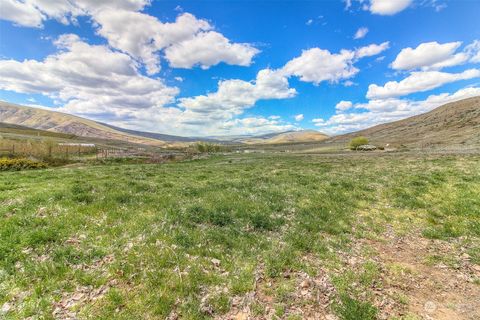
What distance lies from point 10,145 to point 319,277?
5961 centimetres

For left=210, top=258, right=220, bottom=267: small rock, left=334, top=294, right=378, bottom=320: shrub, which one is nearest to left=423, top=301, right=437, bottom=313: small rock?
left=334, top=294, right=378, bottom=320: shrub

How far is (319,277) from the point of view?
9367mm

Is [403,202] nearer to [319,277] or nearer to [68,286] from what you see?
[319,277]

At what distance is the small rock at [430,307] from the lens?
7973mm

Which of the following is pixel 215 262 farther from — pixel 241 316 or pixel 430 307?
pixel 430 307

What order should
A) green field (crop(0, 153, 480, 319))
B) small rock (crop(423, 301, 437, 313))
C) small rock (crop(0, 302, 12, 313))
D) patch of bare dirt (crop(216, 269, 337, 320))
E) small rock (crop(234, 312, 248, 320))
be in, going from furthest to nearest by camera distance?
1. small rock (crop(423, 301, 437, 313))
2. green field (crop(0, 153, 480, 319))
3. patch of bare dirt (crop(216, 269, 337, 320))
4. small rock (crop(234, 312, 248, 320))
5. small rock (crop(0, 302, 12, 313))

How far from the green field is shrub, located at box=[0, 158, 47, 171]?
23.1 metres

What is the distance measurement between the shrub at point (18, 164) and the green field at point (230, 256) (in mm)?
23058

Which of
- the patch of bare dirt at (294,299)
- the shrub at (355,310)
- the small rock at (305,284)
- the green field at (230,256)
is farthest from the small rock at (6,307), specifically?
the shrub at (355,310)

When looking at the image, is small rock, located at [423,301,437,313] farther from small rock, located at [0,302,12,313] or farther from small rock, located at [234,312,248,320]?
small rock, located at [0,302,12,313]

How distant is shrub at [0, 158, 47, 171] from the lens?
3453 centimetres

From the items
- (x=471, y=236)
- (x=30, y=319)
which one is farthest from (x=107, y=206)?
(x=471, y=236)

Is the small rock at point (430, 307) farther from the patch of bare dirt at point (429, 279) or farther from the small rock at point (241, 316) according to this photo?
the small rock at point (241, 316)

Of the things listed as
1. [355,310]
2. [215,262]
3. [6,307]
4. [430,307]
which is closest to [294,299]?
[355,310]
